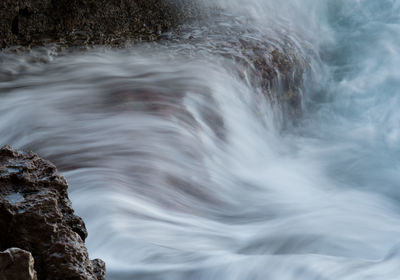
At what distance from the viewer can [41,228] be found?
1.72 metres

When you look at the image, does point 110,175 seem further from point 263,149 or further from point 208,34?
point 208,34

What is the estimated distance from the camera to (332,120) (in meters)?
6.16

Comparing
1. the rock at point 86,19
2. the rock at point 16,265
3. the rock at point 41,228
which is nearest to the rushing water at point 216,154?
the rock at point 86,19

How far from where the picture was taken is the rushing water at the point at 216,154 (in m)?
2.75

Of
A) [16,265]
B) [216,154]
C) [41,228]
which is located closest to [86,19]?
[216,154]

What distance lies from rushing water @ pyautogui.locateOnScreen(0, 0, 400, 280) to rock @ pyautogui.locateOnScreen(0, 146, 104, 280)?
0.64m

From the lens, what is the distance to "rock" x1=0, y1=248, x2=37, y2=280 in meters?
1.48

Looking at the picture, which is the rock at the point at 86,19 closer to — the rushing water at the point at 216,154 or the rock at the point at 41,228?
the rushing water at the point at 216,154

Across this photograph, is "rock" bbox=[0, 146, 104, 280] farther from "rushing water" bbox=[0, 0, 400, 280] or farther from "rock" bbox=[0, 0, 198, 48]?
"rock" bbox=[0, 0, 198, 48]

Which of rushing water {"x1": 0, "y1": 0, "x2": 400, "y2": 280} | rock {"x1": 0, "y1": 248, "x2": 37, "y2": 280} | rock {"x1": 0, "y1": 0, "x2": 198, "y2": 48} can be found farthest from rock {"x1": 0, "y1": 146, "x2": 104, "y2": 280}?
rock {"x1": 0, "y1": 0, "x2": 198, "y2": 48}

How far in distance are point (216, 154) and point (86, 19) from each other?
96.9 inches

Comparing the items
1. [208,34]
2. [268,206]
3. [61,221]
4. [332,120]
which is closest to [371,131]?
[332,120]

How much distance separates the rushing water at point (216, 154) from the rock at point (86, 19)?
25 cm

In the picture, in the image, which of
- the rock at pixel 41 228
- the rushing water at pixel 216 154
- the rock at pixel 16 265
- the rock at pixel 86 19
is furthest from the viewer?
the rock at pixel 86 19
